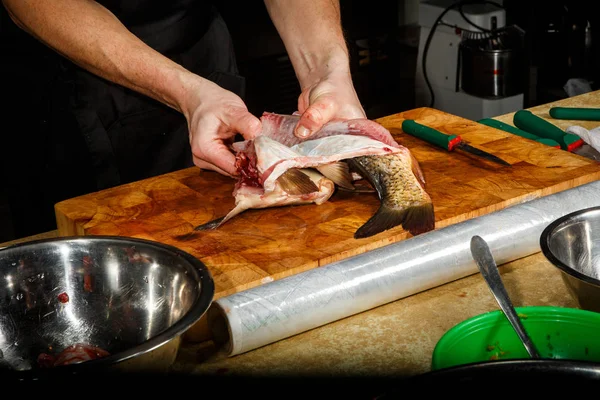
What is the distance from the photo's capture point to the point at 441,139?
229 centimetres

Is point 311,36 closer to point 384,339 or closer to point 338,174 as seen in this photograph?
point 338,174

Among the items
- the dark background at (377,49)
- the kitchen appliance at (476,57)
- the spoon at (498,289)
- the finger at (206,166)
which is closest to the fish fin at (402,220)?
the spoon at (498,289)

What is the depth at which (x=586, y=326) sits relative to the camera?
133 cm

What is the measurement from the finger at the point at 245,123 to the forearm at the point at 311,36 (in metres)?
0.41

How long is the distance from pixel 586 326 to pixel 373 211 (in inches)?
27.8

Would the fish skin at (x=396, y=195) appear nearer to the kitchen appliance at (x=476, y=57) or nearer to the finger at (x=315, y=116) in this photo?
the finger at (x=315, y=116)

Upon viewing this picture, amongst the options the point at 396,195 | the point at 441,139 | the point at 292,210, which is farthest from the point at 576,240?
the point at 441,139

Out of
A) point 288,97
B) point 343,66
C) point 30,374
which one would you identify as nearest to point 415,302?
point 30,374

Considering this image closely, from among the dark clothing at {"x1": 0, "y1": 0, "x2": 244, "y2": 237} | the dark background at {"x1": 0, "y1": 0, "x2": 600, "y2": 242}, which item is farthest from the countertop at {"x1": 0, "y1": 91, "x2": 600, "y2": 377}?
the dark background at {"x1": 0, "y1": 0, "x2": 600, "y2": 242}

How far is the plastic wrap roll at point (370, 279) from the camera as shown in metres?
1.50

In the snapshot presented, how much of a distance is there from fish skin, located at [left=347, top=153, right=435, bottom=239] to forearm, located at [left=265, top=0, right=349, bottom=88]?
503 mm

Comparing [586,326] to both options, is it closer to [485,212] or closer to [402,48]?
[485,212]

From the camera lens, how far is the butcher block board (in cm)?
Answer: 175

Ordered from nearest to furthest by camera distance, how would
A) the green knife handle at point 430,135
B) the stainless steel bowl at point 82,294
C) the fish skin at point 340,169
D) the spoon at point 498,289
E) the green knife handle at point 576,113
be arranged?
the spoon at point 498,289 → the stainless steel bowl at point 82,294 → the fish skin at point 340,169 → the green knife handle at point 430,135 → the green knife handle at point 576,113
